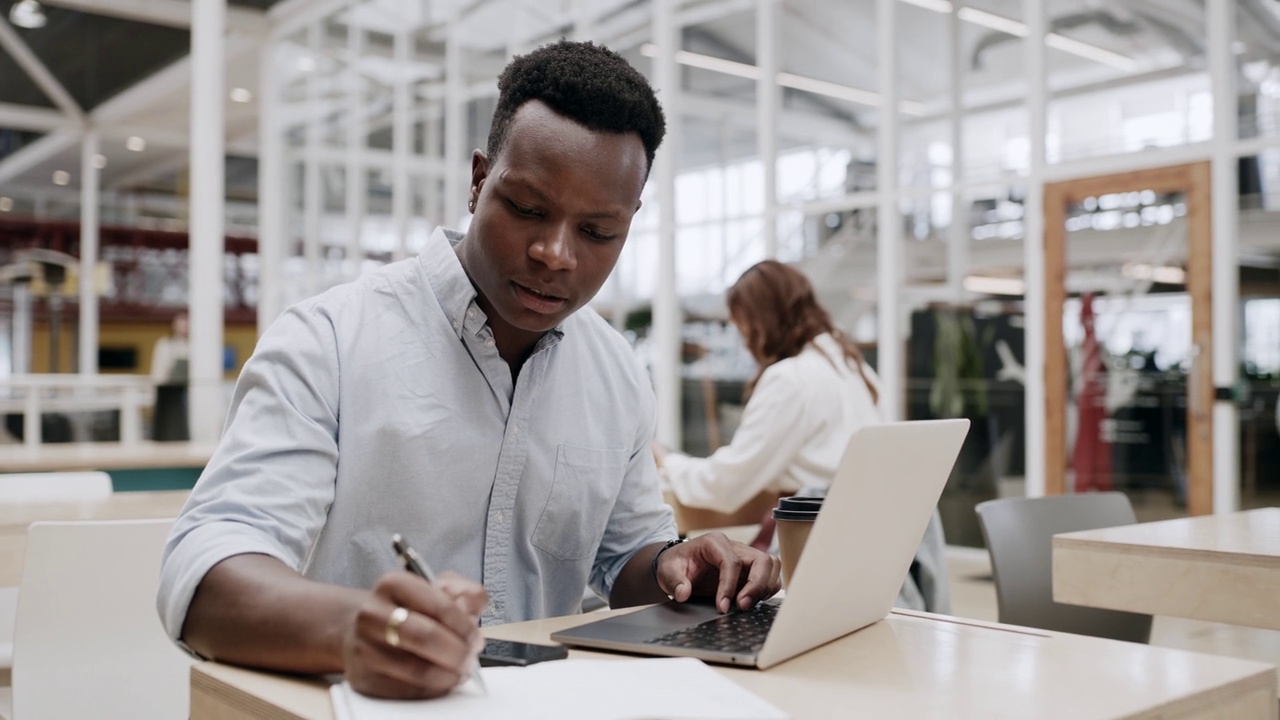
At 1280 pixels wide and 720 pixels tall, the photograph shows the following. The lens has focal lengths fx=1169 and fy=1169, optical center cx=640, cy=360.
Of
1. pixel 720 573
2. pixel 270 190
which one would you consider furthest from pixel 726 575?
pixel 270 190

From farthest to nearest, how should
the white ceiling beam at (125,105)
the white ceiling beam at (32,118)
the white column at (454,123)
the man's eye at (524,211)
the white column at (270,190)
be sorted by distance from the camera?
the white ceiling beam at (32,118), the white ceiling beam at (125,105), the white column at (270,190), the white column at (454,123), the man's eye at (524,211)

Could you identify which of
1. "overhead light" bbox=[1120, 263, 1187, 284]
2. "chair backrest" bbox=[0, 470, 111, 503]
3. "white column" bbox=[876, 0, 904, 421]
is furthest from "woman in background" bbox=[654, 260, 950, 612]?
"white column" bbox=[876, 0, 904, 421]

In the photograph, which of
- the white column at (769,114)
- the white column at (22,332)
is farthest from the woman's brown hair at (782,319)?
the white column at (22,332)

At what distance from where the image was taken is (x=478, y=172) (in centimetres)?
131

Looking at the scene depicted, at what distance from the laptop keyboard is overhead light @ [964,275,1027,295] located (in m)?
5.09

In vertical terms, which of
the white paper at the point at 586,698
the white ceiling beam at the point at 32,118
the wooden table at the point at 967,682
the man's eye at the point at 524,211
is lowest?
the wooden table at the point at 967,682

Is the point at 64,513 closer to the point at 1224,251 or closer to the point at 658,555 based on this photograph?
the point at 658,555

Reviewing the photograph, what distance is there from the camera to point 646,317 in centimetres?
817

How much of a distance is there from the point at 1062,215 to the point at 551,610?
4.94 m

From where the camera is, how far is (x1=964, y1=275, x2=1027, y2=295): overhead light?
233 inches

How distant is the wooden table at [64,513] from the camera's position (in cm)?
206

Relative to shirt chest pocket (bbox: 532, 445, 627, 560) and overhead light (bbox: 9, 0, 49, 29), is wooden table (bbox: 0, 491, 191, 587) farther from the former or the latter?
overhead light (bbox: 9, 0, 49, 29)

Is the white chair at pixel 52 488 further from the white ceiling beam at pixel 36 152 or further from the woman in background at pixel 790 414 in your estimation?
the white ceiling beam at pixel 36 152

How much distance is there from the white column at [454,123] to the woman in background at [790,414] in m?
6.66
